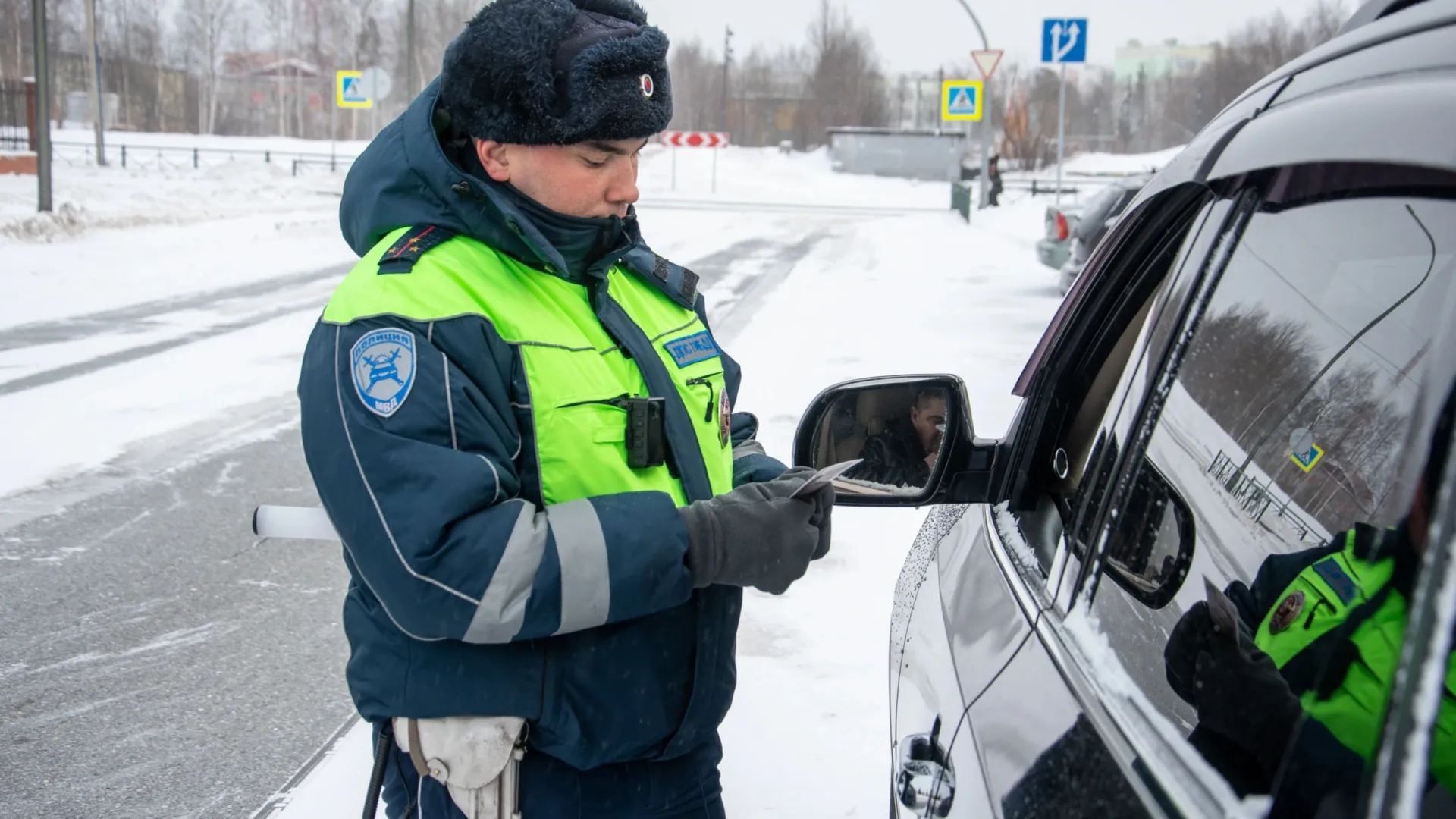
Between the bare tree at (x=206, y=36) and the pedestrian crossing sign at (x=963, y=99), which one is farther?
the bare tree at (x=206, y=36)

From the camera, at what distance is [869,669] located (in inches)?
160

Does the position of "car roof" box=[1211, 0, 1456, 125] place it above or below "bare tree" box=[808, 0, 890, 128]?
below

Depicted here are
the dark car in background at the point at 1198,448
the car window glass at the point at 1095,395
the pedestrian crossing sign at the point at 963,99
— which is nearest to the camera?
the dark car in background at the point at 1198,448

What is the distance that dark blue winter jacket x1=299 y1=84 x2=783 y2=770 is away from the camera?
5.03ft

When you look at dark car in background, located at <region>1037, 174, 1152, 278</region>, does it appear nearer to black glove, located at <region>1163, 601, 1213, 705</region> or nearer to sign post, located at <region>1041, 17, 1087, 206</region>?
sign post, located at <region>1041, 17, 1087, 206</region>

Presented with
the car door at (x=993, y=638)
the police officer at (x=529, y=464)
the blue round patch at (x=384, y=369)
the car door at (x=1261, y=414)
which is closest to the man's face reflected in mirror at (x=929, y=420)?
the car door at (x=993, y=638)

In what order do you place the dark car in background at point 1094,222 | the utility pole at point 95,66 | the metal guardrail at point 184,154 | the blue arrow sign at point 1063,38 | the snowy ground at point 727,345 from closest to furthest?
the snowy ground at point 727,345
the dark car in background at point 1094,222
the blue arrow sign at point 1063,38
the utility pole at point 95,66
the metal guardrail at point 184,154

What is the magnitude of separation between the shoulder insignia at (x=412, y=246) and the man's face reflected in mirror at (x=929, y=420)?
0.78 metres

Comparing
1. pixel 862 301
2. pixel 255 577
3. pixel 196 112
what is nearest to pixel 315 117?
pixel 196 112

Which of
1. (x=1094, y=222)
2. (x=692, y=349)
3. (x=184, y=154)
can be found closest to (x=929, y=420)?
(x=692, y=349)

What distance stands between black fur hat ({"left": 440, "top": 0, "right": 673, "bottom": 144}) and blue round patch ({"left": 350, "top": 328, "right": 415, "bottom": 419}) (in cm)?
34

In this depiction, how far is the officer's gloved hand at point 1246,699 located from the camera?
3.39ft

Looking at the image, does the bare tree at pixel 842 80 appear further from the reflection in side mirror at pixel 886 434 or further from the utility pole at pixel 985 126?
the reflection in side mirror at pixel 886 434

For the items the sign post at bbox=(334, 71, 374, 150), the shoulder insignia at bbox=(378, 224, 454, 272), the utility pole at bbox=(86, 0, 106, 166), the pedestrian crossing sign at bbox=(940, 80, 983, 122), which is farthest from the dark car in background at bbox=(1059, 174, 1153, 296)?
the utility pole at bbox=(86, 0, 106, 166)
